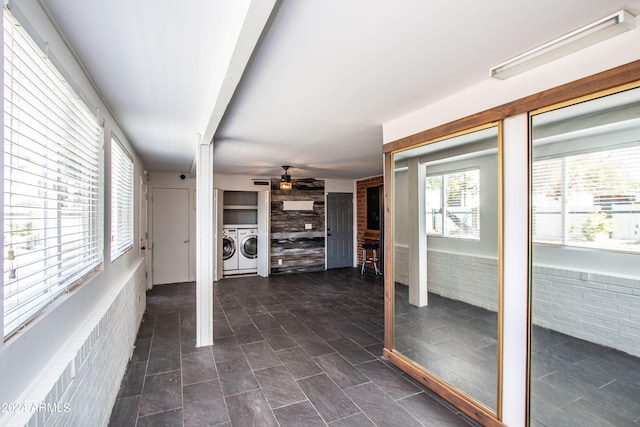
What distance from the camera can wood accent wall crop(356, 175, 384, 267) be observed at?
25.4ft

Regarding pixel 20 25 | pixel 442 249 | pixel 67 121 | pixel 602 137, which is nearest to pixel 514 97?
pixel 602 137

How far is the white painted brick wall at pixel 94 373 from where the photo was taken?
4.21 ft

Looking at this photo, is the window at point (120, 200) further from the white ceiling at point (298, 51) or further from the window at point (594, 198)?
the window at point (594, 198)

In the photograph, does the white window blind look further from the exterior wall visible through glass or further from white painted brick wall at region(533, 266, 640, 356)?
white painted brick wall at region(533, 266, 640, 356)

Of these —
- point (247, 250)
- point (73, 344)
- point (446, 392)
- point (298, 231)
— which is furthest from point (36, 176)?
point (298, 231)

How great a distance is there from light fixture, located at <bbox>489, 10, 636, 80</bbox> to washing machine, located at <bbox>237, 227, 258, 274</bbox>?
20.9 ft

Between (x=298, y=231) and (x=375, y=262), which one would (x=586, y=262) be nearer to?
(x=375, y=262)

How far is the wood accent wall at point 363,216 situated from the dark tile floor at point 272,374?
3.08 metres

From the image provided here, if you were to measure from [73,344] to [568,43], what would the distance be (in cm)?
288

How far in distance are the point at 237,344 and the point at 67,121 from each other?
2.65 meters

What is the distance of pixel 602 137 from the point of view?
212cm

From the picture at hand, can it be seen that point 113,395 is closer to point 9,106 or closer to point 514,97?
point 9,106

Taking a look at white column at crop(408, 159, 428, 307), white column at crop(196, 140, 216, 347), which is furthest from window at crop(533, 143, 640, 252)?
white column at crop(196, 140, 216, 347)

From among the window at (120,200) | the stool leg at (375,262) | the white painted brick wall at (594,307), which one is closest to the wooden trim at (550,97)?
the white painted brick wall at (594,307)
